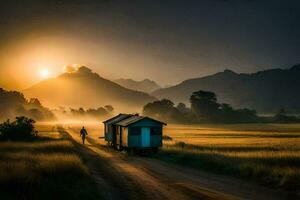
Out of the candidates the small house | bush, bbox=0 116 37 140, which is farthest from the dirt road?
bush, bbox=0 116 37 140

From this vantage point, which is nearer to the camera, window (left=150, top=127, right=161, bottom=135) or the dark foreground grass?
the dark foreground grass

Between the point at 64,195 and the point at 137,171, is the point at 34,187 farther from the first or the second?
the point at 137,171

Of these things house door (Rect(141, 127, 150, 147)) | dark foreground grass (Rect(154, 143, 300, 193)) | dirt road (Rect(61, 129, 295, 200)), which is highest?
house door (Rect(141, 127, 150, 147))

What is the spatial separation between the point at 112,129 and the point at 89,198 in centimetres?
4036

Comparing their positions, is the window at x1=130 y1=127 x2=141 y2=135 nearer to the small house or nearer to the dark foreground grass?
the small house

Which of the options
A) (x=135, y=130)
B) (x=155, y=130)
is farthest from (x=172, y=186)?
(x=155, y=130)

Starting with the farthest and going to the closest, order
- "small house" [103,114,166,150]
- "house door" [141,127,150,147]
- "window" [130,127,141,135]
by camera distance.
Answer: "window" [130,127,141,135], "small house" [103,114,166,150], "house door" [141,127,150,147]

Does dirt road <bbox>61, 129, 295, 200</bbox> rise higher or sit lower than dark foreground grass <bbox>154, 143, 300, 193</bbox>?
lower

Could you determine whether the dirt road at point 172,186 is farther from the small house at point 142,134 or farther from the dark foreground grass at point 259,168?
the small house at point 142,134

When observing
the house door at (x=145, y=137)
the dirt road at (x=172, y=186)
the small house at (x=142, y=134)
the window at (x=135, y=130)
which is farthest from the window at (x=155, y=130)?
the dirt road at (x=172, y=186)

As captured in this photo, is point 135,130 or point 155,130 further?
point 155,130

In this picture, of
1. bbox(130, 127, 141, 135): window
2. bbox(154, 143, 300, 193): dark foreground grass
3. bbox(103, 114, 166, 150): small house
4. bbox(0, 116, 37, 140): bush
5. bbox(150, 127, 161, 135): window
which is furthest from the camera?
bbox(0, 116, 37, 140): bush

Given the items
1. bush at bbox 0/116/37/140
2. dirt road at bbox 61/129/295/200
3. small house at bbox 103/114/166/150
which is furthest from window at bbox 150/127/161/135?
bush at bbox 0/116/37/140

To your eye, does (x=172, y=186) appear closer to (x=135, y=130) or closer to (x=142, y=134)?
(x=142, y=134)
